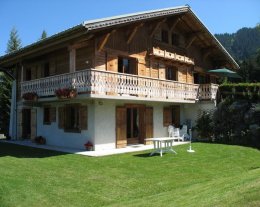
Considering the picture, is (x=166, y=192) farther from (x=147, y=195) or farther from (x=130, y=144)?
(x=130, y=144)

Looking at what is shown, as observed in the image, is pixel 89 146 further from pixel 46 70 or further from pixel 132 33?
pixel 46 70

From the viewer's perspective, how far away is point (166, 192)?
822 cm

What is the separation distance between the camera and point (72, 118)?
17641 mm

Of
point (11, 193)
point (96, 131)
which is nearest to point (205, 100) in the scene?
point (96, 131)

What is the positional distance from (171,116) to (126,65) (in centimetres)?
481

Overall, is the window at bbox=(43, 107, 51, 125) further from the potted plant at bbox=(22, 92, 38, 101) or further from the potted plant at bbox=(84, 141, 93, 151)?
the potted plant at bbox=(84, 141, 93, 151)

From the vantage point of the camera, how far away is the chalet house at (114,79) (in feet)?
51.1

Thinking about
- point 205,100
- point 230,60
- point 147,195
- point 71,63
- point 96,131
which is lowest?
point 147,195

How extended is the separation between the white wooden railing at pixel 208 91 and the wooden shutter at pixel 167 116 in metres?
2.49

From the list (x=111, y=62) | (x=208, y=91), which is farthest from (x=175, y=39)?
(x=111, y=62)

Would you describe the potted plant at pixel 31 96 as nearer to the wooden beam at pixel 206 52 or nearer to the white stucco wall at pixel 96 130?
the white stucco wall at pixel 96 130

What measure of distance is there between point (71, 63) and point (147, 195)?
383 inches

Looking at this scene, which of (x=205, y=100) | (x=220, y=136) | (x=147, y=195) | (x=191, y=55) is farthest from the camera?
(x=191, y=55)

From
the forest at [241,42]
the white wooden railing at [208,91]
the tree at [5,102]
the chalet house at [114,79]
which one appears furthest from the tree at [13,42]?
the forest at [241,42]
